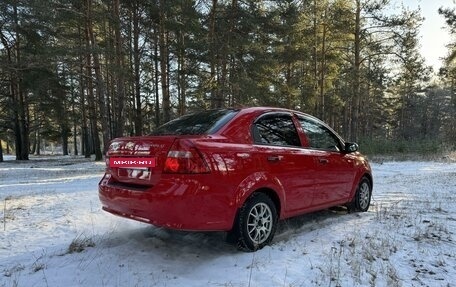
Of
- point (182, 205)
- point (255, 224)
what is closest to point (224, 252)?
point (255, 224)

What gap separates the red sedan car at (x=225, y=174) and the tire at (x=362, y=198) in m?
1.06

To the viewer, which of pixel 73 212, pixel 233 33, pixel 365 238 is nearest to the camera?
pixel 365 238

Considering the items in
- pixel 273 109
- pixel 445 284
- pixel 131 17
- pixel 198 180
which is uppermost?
pixel 131 17

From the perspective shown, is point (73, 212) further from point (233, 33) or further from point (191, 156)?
point (233, 33)

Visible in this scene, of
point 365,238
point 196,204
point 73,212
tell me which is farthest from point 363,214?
point 73,212

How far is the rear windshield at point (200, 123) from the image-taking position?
4.68 m

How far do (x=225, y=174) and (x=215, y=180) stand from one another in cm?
15

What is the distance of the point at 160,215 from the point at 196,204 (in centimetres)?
39

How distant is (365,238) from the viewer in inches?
203

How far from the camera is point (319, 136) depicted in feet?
19.7

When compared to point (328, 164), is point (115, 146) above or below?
above

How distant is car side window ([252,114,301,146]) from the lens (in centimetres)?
492

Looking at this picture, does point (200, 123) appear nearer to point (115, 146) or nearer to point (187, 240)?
point (115, 146)

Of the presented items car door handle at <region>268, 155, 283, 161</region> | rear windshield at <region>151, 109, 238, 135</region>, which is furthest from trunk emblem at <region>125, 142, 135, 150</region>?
car door handle at <region>268, 155, 283, 161</region>
